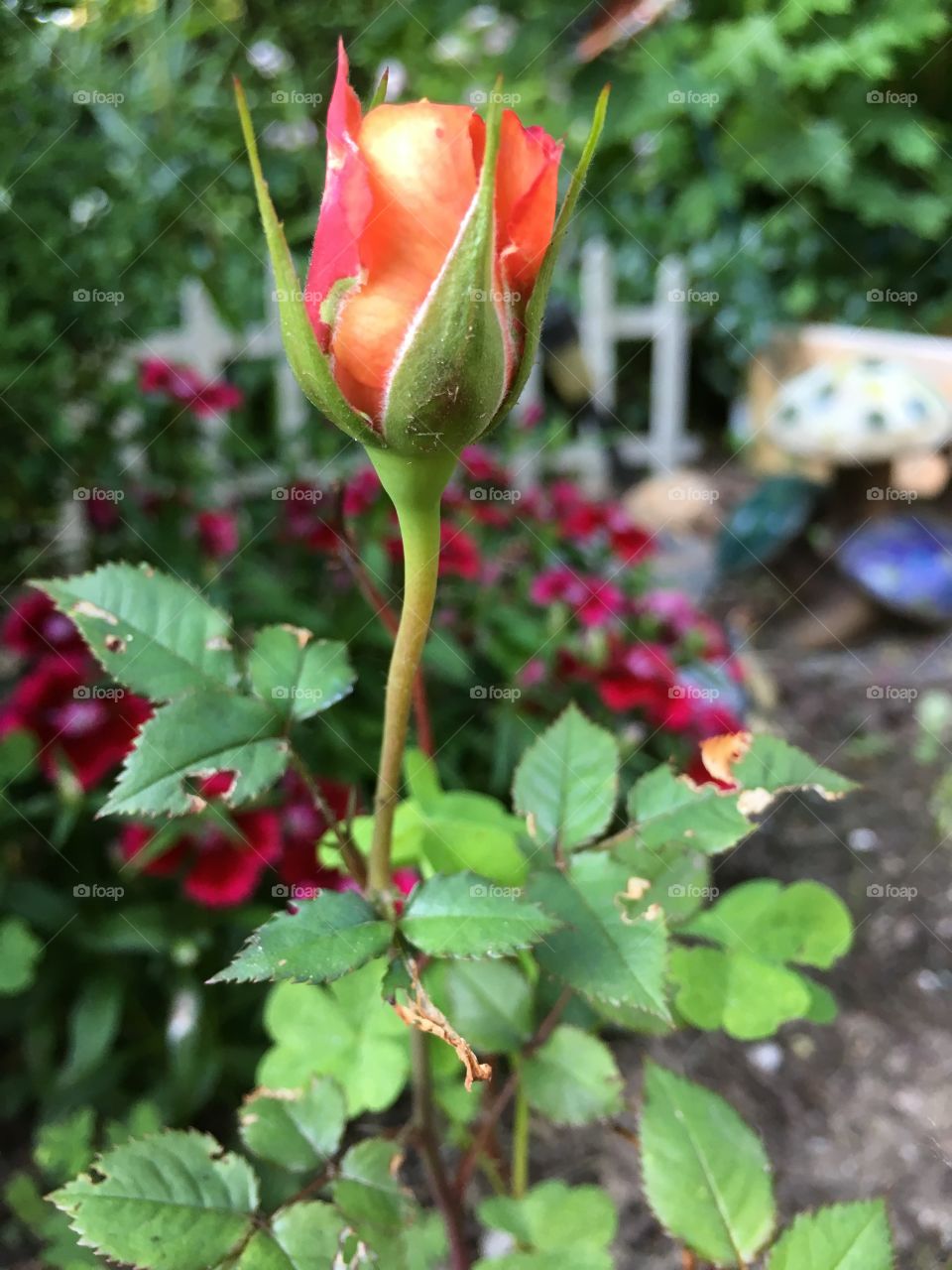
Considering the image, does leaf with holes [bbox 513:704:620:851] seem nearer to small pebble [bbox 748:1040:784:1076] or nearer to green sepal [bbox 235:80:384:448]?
green sepal [bbox 235:80:384:448]

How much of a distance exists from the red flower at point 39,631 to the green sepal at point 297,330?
0.76 m

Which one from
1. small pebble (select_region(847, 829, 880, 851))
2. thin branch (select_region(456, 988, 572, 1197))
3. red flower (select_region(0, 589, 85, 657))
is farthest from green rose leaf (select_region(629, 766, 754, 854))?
small pebble (select_region(847, 829, 880, 851))

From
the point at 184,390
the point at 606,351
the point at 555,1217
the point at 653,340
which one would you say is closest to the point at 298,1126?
the point at 555,1217

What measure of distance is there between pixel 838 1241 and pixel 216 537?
3.07 feet

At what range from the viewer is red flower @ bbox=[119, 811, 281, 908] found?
857 millimetres

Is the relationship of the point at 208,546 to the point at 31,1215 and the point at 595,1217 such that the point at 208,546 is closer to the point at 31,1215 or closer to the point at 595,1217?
the point at 31,1215

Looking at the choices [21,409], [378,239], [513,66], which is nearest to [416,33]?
[513,66]

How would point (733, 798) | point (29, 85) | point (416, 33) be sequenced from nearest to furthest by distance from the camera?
point (733, 798), point (29, 85), point (416, 33)

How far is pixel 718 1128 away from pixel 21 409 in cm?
100

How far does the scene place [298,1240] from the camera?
0.39 m

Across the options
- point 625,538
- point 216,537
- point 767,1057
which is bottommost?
point 767,1057

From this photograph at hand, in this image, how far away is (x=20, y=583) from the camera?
1137 millimetres

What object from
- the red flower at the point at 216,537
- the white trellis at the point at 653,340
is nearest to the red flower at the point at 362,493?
the red flower at the point at 216,537

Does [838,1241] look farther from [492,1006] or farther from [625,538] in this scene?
[625,538]
